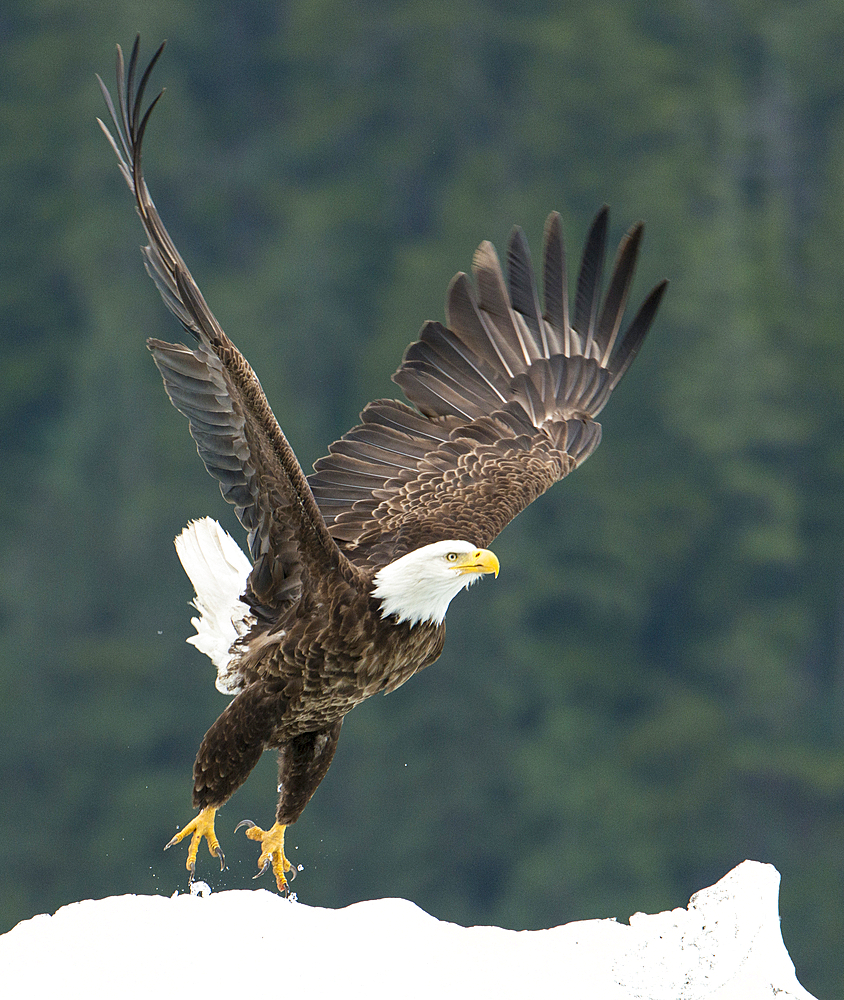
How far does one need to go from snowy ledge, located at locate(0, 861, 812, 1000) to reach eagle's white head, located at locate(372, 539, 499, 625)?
125 cm

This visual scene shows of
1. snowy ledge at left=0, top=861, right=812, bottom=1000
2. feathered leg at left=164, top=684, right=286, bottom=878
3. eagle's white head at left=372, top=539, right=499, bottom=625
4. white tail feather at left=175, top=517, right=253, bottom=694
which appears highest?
white tail feather at left=175, top=517, right=253, bottom=694

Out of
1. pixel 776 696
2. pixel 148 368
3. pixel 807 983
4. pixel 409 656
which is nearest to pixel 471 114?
pixel 148 368

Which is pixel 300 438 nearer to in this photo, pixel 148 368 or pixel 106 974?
pixel 148 368

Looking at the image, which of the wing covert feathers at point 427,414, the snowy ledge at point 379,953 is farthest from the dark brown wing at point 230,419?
the snowy ledge at point 379,953

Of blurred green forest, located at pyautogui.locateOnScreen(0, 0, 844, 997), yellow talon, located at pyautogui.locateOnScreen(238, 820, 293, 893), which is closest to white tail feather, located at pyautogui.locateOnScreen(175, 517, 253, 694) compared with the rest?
yellow talon, located at pyautogui.locateOnScreen(238, 820, 293, 893)

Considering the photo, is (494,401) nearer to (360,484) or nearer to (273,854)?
(360,484)

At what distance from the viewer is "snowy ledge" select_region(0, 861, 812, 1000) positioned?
7348mm

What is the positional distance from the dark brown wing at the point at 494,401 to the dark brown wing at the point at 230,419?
0.72 metres

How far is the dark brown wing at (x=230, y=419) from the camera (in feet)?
21.4

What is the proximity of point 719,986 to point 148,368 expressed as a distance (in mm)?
32276

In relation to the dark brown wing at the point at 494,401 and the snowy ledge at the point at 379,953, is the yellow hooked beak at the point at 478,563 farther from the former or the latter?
the snowy ledge at the point at 379,953

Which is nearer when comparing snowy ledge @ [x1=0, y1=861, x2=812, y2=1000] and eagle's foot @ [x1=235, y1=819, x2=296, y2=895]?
snowy ledge @ [x1=0, y1=861, x2=812, y2=1000]

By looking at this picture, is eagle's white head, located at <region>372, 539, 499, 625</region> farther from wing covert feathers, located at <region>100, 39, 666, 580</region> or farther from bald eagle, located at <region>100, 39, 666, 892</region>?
wing covert feathers, located at <region>100, 39, 666, 580</region>

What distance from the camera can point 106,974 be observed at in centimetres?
736
